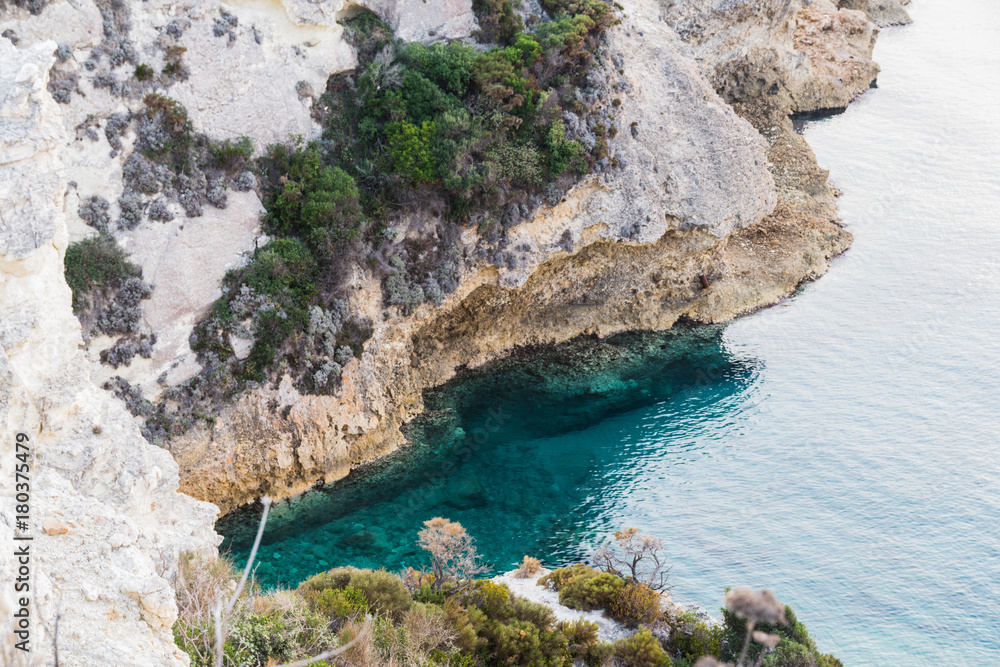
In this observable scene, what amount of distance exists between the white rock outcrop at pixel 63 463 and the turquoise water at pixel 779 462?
24.5 ft

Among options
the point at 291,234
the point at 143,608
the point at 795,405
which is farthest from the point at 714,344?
the point at 143,608

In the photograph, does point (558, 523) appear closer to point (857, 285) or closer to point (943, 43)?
point (857, 285)

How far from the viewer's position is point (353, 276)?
2828 centimetres

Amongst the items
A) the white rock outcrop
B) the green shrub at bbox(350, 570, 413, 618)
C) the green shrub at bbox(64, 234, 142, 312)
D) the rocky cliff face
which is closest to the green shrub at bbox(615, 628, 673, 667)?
the green shrub at bbox(350, 570, 413, 618)

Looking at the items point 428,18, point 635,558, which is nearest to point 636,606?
point 635,558

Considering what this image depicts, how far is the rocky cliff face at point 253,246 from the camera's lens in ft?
51.0

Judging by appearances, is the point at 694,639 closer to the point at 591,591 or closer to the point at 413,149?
the point at 591,591

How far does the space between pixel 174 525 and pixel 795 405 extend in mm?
23095

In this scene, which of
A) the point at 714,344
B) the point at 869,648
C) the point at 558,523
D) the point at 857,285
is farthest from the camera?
the point at 857,285

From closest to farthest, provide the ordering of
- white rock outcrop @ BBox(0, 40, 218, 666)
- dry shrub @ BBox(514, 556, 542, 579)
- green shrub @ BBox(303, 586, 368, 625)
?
white rock outcrop @ BBox(0, 40, 218, 666)
green shrub @ BBox(303, 586, 368, 625)
dry shrub @ BBox(514, 556, 542, 579)

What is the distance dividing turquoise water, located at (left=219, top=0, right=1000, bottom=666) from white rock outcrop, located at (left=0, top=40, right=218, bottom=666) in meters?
7.45

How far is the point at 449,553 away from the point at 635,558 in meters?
5.29

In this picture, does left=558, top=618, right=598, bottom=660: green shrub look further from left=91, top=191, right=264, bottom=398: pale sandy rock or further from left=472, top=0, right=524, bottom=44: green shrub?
left=472, top=0, right=524, bottom=44: green shrub

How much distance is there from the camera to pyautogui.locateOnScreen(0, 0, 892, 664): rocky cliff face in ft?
51.0
